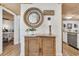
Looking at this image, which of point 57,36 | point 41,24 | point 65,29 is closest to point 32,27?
point 41,24

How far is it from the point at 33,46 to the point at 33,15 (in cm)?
67

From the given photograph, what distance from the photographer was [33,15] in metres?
2.54

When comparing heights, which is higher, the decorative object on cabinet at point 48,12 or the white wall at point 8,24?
the decorative object on cabinet at point 48,12

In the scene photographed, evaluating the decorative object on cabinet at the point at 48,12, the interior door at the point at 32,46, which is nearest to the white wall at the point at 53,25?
the decorative object on cabinet at the point at 48,12

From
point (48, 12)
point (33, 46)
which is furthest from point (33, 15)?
point (33, 46)

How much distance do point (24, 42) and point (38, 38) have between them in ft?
0.92

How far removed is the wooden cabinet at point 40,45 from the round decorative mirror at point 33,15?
1.17ft

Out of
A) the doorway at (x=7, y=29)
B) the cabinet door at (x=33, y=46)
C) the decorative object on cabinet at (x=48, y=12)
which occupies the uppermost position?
the decorative object on cabinet at (x=48, y=12)

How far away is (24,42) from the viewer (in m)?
2.29

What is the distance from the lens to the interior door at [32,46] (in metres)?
2.22

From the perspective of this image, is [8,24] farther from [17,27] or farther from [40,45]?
[40,45]

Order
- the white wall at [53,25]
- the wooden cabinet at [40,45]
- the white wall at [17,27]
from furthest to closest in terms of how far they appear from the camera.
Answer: the white wall at [17,27], the white wall at [53,25], the wooden cabinet at [40,45]

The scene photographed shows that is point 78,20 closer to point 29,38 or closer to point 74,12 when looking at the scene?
point 74,12

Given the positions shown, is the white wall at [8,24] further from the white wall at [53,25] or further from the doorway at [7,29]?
the white wall at [53,25]
